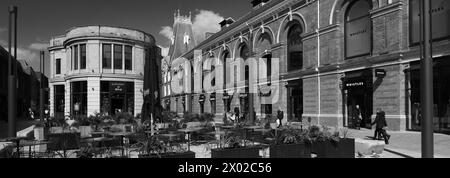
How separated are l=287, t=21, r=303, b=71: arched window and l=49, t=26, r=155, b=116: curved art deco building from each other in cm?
1557

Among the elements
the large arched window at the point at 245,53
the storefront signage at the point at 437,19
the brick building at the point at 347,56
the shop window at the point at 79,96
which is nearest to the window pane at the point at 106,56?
the shop window at the point at 79,96

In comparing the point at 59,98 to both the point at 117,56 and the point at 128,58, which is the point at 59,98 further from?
the point at 128,58

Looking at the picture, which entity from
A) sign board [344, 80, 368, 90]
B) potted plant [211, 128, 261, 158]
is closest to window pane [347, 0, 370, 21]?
sign board [344, 80, 368, 90]

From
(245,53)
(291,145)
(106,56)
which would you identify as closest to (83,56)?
(106,56)

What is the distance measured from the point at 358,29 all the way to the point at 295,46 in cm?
686

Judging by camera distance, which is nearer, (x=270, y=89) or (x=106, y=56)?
(x=270, y=89)

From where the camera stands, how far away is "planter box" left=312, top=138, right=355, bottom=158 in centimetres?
870

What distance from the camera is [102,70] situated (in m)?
38.7

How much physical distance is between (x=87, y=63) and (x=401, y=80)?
102ft

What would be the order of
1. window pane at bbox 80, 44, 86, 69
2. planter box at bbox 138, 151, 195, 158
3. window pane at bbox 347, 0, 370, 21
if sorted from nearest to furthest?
1. planter box at bbox 138, 151, 195, 158
2. window pane at bbox 347, 0, 370, 21
3. window pane at bbox 80, 44, 86, 69

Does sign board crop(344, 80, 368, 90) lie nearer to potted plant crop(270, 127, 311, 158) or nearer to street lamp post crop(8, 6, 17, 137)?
potted plant crop(270, 127, 311, 158)

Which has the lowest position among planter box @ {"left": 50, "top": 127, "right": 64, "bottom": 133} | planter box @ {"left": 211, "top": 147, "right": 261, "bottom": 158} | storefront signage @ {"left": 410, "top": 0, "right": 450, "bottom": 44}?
planter box @ {"left": 50, "top": 127, "right": 64, "bottom": 133}
